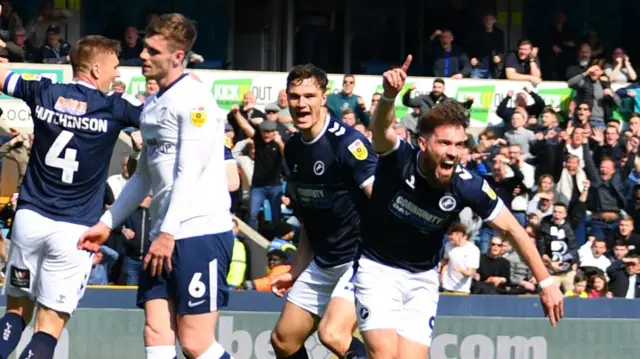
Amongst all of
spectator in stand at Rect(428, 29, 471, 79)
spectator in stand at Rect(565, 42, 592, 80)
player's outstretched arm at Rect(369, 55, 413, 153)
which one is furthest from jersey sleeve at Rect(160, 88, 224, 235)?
spectator in stand at Rect(565, 42, 592, 80)

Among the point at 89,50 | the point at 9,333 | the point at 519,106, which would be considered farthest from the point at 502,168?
the point at 9,333

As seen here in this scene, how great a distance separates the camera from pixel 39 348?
838cm

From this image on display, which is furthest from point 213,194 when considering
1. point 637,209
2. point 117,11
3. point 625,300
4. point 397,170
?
point 117,11

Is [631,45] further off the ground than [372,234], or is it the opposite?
[631,45]

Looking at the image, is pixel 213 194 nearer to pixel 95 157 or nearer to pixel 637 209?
pixel 95 157

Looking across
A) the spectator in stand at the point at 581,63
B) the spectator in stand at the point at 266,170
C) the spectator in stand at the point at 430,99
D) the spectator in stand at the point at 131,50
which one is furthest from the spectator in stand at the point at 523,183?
the spectator in stand at the point at 131,50

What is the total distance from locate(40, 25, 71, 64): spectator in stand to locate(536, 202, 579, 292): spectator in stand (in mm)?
6642

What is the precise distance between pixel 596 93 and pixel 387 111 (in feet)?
40.0

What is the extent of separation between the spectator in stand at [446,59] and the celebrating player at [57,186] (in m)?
11.9

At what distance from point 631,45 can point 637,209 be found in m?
8.13

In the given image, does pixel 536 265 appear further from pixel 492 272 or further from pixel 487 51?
pixel 487 51

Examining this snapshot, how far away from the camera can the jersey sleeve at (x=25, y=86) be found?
8.54 meters

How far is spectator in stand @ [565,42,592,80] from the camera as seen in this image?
797 inches

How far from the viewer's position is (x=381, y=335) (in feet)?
25.8
